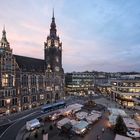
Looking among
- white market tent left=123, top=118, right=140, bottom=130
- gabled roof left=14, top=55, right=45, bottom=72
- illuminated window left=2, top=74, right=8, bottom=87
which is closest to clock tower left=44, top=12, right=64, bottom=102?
gabled roof left=14, top=55, right=45, bottom=72

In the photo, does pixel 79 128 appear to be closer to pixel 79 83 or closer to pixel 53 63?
pixel 53 63

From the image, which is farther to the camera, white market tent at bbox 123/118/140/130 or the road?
white market tent at bbox 123/118/140/130

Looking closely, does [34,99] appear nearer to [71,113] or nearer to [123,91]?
[71,113]

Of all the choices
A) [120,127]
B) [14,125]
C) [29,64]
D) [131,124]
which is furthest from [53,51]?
[120,127]

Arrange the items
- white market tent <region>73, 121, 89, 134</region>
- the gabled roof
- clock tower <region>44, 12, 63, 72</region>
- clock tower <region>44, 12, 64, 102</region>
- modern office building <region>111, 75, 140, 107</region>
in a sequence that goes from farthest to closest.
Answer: clock tower <region>44, 12, 63, 72</region>
clock tower <region>44, 12, 64, 102</region>
modern office building <region>111, 75, 140, 107</region>
the gabled roof
white market tent <region>73, 121, 89, 134</region>

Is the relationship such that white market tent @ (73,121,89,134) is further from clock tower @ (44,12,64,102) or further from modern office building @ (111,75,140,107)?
clock tower @ (44,12,64,102)

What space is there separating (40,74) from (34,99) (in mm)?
14911

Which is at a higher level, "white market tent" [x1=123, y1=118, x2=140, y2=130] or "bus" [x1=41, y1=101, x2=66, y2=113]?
"bus" [x1=41, y1=101, x2=66, y2=113]

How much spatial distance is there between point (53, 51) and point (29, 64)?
22.0 m

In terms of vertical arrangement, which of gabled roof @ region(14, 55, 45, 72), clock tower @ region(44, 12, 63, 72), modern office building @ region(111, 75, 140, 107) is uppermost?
clock tower @ region(44, 12, 63, 72)

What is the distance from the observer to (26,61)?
296ft

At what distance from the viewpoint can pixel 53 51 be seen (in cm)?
10694

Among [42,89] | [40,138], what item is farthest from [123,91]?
[40,138]

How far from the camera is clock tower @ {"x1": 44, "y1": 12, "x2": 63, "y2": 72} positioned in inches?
4195
